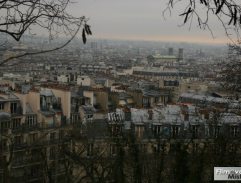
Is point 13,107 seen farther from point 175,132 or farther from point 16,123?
point 175,132

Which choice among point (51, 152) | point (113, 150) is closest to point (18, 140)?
point (51, 152)

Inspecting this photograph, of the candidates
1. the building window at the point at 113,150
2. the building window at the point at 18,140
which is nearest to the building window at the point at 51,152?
the building window at the point at 18,140

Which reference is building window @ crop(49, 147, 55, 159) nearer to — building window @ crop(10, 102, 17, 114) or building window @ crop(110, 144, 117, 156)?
building window @ crop(110, 144, 117, 156)

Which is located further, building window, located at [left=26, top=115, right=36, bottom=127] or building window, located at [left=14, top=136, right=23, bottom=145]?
building window, located at [left=26, top=115, right=36, bottom=127]

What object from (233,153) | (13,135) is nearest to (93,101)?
(13,135)

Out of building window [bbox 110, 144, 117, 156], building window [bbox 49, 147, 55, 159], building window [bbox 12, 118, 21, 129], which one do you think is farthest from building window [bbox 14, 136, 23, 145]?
building window [bbox 110, 144, 117, 156]

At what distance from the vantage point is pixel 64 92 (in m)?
26.9

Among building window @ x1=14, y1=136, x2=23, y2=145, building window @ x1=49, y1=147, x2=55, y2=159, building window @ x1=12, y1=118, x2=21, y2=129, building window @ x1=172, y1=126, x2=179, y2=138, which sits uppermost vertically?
building window @ x1=172, y1=126, x2=179, y2=138

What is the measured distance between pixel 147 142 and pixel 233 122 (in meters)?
3.21

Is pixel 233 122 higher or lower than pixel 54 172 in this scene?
higher

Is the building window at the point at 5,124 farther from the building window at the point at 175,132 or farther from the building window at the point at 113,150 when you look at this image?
the building window at the point at 175,132

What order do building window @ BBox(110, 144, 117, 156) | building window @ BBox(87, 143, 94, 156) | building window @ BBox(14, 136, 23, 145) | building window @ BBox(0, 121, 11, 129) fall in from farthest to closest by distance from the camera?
building window @ BBox(0, 121, 11, 129) < building window @ BBox(14, 136, 23, 145) < building window @ BBox(87, 143, 94, 156) < building window @ BBox(110, 144, 117, 156)

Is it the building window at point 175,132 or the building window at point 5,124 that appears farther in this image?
the building window at point 5,124

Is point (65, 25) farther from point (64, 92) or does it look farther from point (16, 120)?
point (64, 92)
